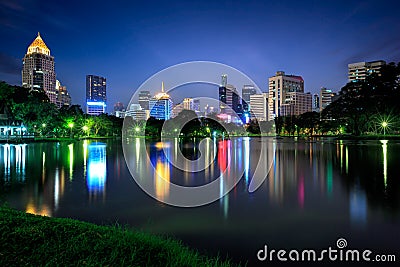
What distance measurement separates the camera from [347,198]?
8.77m

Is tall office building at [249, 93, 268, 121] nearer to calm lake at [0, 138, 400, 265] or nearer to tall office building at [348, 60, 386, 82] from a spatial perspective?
tall office building at [348, 60, 386, 82]

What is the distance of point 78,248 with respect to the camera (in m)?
4.09

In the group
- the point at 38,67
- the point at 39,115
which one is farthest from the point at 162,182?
the point at 38,67

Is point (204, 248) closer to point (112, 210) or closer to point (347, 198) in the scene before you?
point (112, 210)

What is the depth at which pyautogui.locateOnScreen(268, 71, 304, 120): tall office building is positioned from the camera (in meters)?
187

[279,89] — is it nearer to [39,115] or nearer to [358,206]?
[39,115]

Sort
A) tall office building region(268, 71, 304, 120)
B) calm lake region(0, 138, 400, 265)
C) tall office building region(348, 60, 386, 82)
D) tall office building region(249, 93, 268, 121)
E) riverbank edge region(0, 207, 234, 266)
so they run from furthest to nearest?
tall office building region(268, 71, 304, 120) → tall office building region(249, 93, 268, 121) → tall office building region(348, 60, 386, 82) → calm lake region(0, 138, 400, 265) → riverbank edge region(0, 207, 234, 266)

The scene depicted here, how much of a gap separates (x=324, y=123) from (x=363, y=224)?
9539 centimetres

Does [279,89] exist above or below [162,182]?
above

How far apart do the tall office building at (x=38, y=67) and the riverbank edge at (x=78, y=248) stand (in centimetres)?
20557

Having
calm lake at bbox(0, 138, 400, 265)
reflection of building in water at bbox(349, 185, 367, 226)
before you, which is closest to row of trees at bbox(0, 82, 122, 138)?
calm lake at bbox(0, 138, 400, 265)

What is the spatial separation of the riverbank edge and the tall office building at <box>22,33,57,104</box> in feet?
674

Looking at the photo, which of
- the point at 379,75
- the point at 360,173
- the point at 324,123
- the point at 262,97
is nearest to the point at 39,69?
the point at 262,97

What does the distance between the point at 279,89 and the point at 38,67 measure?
14853 cm
